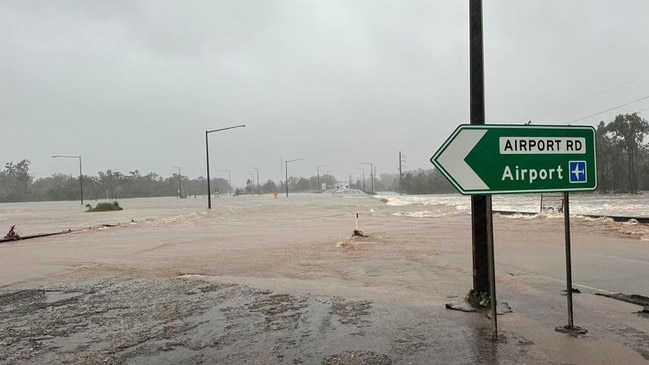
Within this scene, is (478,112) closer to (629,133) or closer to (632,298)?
(632,298)

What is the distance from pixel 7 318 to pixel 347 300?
4647 mm

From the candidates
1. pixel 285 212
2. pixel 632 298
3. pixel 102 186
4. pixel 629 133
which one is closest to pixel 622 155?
pixel 629 133

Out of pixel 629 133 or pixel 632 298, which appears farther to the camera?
pixel 629 133

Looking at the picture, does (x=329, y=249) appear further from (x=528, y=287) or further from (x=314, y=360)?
(x=314, y=360)

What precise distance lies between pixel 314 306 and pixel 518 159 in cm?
345

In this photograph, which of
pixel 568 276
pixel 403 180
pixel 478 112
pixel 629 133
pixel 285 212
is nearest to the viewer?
pixel 568 276

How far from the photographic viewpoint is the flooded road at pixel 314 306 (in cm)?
495

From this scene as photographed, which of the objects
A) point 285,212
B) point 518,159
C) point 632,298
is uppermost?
point 518,159

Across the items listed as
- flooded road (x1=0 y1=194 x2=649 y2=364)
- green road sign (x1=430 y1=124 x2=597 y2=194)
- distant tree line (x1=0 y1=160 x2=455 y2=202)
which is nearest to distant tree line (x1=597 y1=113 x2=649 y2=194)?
distant tree line (x1=0 y1=160 x2=455 y2=202)

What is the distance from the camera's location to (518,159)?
5297mm

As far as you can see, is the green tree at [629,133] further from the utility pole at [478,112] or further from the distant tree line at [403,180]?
the utility pole at [478,112]

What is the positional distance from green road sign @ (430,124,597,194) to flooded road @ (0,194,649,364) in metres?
1.63

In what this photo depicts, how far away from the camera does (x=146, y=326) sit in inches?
237

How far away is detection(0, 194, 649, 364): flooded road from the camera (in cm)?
495
